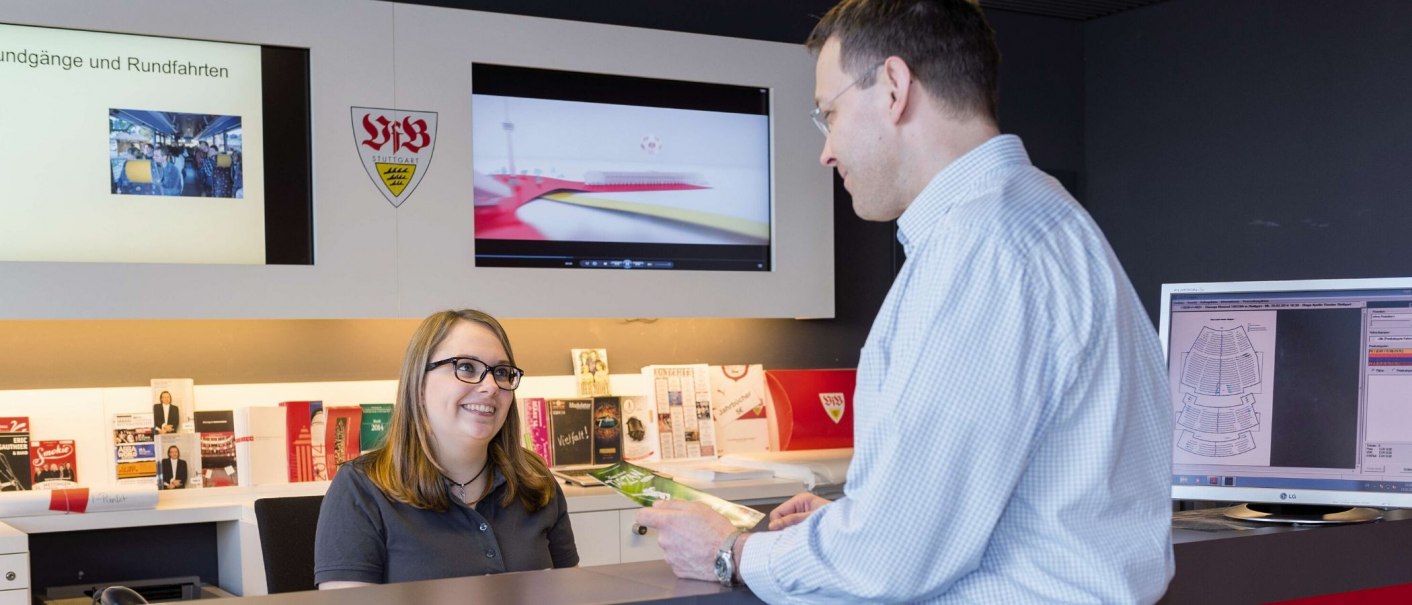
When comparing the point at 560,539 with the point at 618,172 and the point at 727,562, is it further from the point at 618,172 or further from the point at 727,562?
the point at 618,172

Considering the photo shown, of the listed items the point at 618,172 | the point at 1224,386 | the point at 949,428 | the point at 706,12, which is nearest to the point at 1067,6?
the point at 706,12

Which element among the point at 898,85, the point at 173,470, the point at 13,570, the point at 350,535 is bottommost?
Answer: the point at 13,570

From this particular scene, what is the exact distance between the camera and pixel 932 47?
4.66ft

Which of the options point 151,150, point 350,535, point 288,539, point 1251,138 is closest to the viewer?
point 350,535

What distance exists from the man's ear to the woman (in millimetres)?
1258

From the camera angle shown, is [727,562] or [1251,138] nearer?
[727,562]

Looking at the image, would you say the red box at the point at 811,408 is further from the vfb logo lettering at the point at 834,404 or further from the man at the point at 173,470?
the man at the point at 173,470

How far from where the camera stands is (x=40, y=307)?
3250 millimetres

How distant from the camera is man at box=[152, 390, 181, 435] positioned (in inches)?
144

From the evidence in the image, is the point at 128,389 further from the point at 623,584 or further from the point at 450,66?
the point at 623,584

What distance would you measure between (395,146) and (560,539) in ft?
4.85

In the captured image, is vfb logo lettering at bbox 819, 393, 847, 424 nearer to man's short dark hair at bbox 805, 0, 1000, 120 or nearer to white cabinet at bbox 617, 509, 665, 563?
white cabinet at bbox 617, 509, 665, 563

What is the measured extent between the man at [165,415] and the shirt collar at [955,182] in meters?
2.83

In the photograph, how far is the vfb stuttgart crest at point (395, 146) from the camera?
3.61 meters
